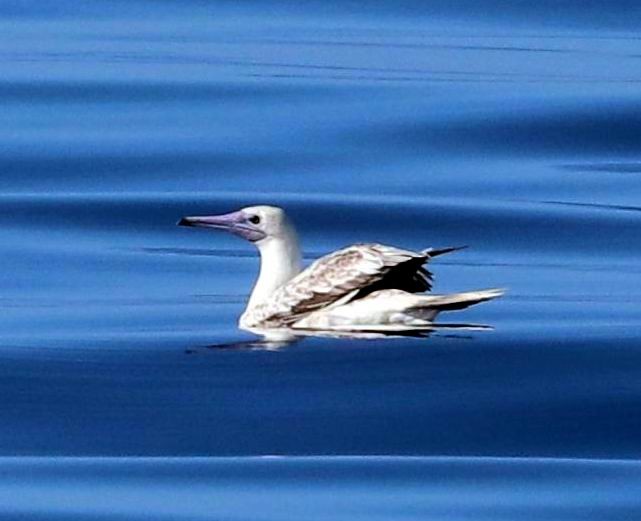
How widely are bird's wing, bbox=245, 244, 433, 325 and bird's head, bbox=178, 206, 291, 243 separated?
1.17 feet

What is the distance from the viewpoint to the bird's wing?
10.2 metres

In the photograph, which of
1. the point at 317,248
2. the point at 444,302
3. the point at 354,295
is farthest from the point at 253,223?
the point at 317,248

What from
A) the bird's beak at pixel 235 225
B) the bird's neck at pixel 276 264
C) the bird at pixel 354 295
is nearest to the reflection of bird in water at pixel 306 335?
the bird at pixel 354 295

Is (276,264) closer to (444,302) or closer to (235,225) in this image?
(235,225)

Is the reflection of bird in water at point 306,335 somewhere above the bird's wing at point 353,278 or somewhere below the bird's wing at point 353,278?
below

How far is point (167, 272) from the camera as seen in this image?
12.8 metres

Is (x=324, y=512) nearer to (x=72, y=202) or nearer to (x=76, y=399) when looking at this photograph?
(x=76, y=399)

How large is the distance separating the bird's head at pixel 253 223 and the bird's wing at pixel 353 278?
36cm

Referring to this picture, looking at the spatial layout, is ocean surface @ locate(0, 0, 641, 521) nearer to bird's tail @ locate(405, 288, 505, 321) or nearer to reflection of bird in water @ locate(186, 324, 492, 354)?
reflection of bird in water @ locate(186, 324, 492, 354)

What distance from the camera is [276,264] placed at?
10828 millimetres

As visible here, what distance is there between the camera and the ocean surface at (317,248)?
9047 mm

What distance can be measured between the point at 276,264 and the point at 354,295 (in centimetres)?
60

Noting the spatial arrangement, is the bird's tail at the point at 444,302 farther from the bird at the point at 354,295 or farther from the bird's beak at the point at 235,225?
the bird's beak at the point at 235,225

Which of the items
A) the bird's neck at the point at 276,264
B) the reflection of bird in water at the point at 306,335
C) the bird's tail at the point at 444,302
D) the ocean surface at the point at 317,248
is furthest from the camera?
the bird's neck at the point at 276,264
